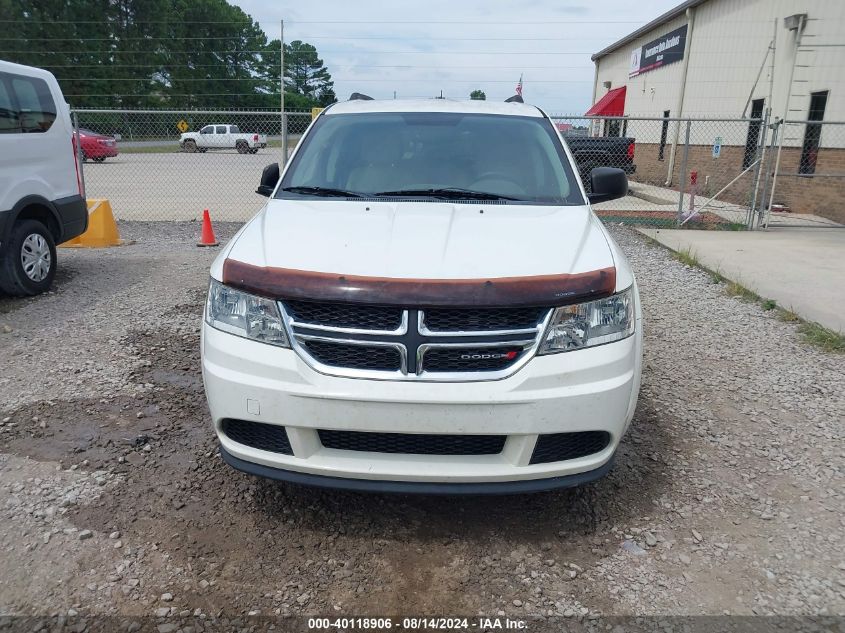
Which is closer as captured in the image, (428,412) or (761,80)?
(428,412)

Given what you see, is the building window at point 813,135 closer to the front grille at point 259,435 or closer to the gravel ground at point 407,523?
the gravel ground at point 407,523

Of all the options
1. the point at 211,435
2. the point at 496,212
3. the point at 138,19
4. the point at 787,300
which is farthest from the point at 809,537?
the point at 138,19

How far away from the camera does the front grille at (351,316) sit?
243 centimetres

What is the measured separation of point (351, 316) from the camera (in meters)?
2.45

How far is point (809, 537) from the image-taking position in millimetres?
2818

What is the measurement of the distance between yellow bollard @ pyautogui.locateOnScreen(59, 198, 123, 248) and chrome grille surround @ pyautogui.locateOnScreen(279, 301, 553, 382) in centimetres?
816

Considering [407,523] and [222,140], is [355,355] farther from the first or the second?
[222,140]

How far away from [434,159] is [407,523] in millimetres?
2054

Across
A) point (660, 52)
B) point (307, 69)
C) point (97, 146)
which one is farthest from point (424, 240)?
point (307, 69)

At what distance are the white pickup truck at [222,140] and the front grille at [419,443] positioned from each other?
33646 millimetres

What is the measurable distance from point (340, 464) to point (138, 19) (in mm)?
71357

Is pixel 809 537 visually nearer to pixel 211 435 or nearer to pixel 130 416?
pixel 211 435

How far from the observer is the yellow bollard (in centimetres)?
925

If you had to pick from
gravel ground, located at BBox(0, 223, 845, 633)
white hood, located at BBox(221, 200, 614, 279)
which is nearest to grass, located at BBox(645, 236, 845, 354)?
gravel ground, located at BBox(0, 223, 845, 633)
